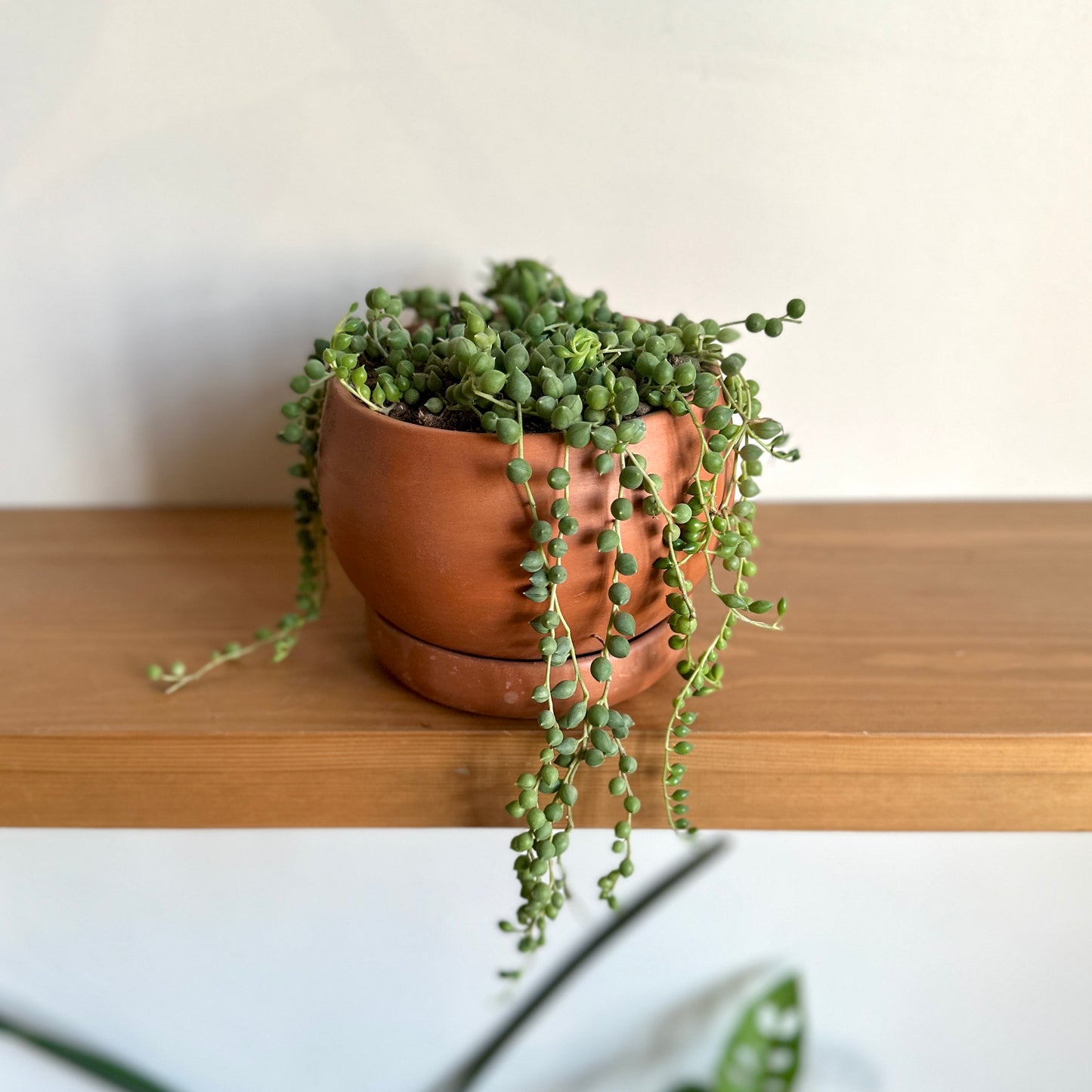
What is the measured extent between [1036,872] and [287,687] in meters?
0.77

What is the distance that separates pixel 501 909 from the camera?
893 millimetres

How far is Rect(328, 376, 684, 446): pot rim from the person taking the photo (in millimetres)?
419

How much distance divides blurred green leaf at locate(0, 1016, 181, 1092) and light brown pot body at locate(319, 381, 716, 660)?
71 centimetres

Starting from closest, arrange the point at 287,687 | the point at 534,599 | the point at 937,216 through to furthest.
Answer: the point at 534,599
the point at 287,687
the point at 937,216

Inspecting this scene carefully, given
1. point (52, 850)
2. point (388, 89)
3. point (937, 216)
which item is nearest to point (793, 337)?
point (937, 216)

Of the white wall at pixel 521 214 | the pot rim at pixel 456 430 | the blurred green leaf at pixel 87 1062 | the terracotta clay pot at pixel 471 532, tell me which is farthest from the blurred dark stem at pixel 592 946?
the pot rim at pixel 456 430

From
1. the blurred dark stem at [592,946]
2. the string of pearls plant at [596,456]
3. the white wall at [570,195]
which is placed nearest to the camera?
the string of pearls plant at [596,456]

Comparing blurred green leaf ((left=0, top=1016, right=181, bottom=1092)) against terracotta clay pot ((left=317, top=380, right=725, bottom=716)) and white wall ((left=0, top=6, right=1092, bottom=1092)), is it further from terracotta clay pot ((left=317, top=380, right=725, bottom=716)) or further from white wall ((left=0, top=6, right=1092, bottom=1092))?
terracotta clay pot ((left=317, top=380, right=725, bottom=716))

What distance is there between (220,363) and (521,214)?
0.27 metres

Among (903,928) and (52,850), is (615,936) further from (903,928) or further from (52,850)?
(52,850)

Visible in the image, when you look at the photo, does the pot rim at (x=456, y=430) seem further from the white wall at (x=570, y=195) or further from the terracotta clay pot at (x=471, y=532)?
the white wall at (x=570, y=195)

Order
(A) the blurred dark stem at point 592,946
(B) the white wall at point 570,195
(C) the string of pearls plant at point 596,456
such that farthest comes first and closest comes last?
(A) the blurred dark stem at point 592,946, (B) the white wall at point 570,195, (C) the string of pearls plant at point 596,456

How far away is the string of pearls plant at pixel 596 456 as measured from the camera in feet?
1.37

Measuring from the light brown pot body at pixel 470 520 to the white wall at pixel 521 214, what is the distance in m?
0.28
